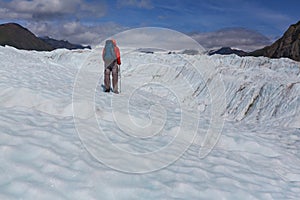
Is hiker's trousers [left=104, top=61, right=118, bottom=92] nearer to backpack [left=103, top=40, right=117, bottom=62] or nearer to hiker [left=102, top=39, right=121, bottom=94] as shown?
hiker [left=102, top=39, right=121, bottom=94]

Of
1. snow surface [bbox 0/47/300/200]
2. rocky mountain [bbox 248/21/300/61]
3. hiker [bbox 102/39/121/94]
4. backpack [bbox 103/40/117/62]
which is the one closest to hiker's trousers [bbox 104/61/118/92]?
hiker [bbox 102/39/121/94]

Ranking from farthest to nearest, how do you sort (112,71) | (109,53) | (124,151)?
(112,71)
(109,53)
(124,151)

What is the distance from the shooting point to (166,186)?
4512 millimetres

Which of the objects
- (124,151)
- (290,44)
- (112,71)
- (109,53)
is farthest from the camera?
(290,44)

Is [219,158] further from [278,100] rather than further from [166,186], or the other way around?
[278,100]

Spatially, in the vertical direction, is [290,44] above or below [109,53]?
above

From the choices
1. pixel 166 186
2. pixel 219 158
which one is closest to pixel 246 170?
pixel 219 158

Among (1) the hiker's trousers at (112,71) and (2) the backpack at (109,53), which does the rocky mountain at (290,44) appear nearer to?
(1) the hiker's trousers at (112,71)

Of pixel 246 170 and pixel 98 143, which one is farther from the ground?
pixel 98 143

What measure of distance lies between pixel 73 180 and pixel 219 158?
3.25 m

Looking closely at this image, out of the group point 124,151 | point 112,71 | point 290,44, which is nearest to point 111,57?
point 112,71

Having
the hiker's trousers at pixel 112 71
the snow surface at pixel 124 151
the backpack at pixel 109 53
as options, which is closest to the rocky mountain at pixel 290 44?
the hiker's trousers at pixel 112 71

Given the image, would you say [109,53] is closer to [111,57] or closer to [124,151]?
[111,57]

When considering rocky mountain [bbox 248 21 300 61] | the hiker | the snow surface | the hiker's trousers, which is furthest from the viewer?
rocky mountain [bbox 248 21 300 61]
